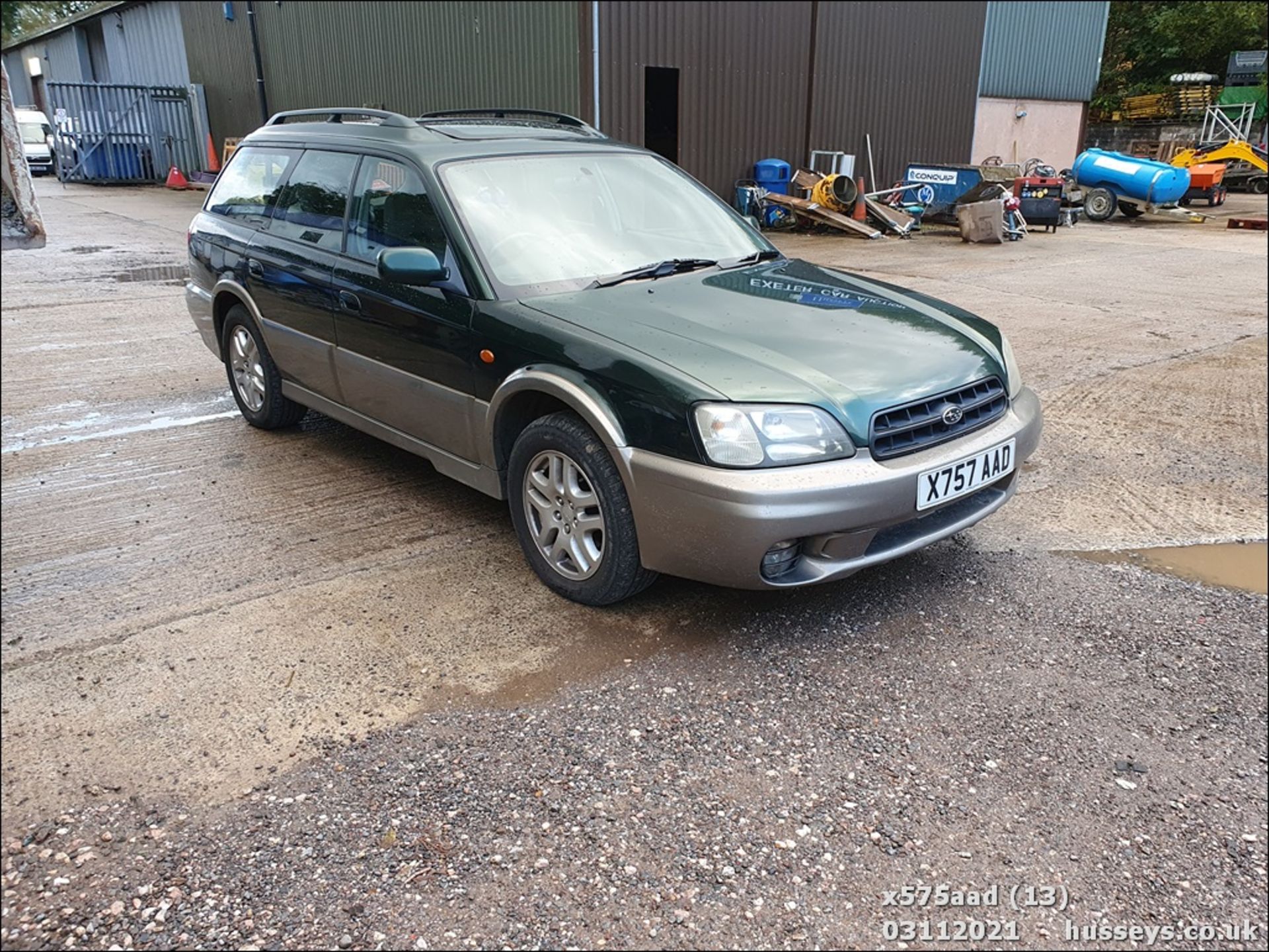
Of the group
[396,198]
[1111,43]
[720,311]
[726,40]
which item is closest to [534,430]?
[720,311]

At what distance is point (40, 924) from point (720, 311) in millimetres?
2676

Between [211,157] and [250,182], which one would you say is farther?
[211,157]

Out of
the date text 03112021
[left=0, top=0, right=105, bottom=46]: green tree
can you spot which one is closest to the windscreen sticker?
the date text 03112021

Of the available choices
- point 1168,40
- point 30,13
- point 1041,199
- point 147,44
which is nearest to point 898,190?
point 1041,199

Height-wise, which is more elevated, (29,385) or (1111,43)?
(1111,43)

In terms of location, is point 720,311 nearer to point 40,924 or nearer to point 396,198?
point 396,198

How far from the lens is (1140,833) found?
2.41 metres

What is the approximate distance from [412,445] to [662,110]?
14.8 meters

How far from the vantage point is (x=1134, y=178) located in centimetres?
1906

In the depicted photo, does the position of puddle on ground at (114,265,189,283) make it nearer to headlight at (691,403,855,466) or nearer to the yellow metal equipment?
headlight at (691,403,855,466)

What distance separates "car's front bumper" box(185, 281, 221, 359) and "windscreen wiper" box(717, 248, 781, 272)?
9.96ft

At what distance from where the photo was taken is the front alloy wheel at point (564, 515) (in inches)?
133

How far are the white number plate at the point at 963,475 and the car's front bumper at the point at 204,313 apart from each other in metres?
4.18

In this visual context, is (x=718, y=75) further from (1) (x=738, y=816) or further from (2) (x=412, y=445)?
(1) (x=738, y=816)
